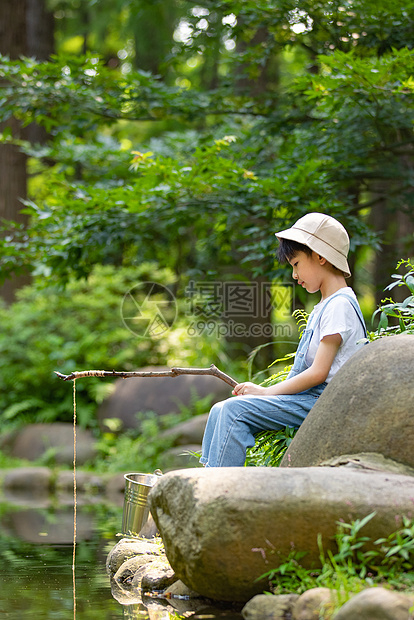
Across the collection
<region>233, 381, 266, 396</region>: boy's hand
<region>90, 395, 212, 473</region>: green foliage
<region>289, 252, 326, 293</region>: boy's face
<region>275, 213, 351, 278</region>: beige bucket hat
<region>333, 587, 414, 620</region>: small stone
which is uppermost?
<region>275, 213, 351, 278</region>: beige bucket hat

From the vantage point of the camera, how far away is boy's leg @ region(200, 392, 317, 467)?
3.57 meters

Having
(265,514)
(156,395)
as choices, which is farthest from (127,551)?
(156,395)

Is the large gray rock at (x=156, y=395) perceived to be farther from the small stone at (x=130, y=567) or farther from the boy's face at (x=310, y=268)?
the boy's face at (x=310, y=268)

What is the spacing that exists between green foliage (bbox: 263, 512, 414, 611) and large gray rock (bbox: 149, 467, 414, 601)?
3 cm

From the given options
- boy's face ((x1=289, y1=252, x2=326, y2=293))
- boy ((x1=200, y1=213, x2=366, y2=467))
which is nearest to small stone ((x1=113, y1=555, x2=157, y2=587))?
boy ((x1=200, y1=213, x2=366, y2=467))

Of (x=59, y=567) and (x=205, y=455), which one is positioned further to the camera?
(x=59, y=567)

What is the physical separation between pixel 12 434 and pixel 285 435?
712 cm

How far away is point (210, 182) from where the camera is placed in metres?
6.29

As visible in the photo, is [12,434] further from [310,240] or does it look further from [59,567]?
[310,240]

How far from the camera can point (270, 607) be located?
272 centimetres

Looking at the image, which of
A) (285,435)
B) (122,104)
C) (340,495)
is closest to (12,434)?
(122,104)
